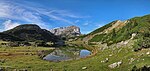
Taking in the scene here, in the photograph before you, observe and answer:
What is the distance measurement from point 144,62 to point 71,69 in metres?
19.1

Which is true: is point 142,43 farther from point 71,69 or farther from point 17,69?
point 17,69

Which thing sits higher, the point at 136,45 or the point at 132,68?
the point at 136,45

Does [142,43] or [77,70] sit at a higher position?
[142,43]

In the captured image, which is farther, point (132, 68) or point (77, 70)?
point (77, 70)

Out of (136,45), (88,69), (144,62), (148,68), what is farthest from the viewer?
(136,45)

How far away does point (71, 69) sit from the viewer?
71062 mm

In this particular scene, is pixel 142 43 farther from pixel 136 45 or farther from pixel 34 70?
pixel 34 70

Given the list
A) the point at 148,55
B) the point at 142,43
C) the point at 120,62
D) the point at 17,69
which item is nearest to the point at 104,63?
the point at 120,62

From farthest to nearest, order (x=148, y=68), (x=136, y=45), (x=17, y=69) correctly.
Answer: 1. (x=136, y=45)
2. (x=17, y=69)
3. (x=148, y=68)

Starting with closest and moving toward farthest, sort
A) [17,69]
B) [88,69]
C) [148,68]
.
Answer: [148,68] → [88,69] → [17,69]

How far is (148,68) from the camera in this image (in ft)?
192

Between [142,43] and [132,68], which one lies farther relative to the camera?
[142,43]

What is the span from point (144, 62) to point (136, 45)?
23082 mm

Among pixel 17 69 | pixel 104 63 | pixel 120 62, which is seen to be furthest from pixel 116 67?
pixel 17 69
